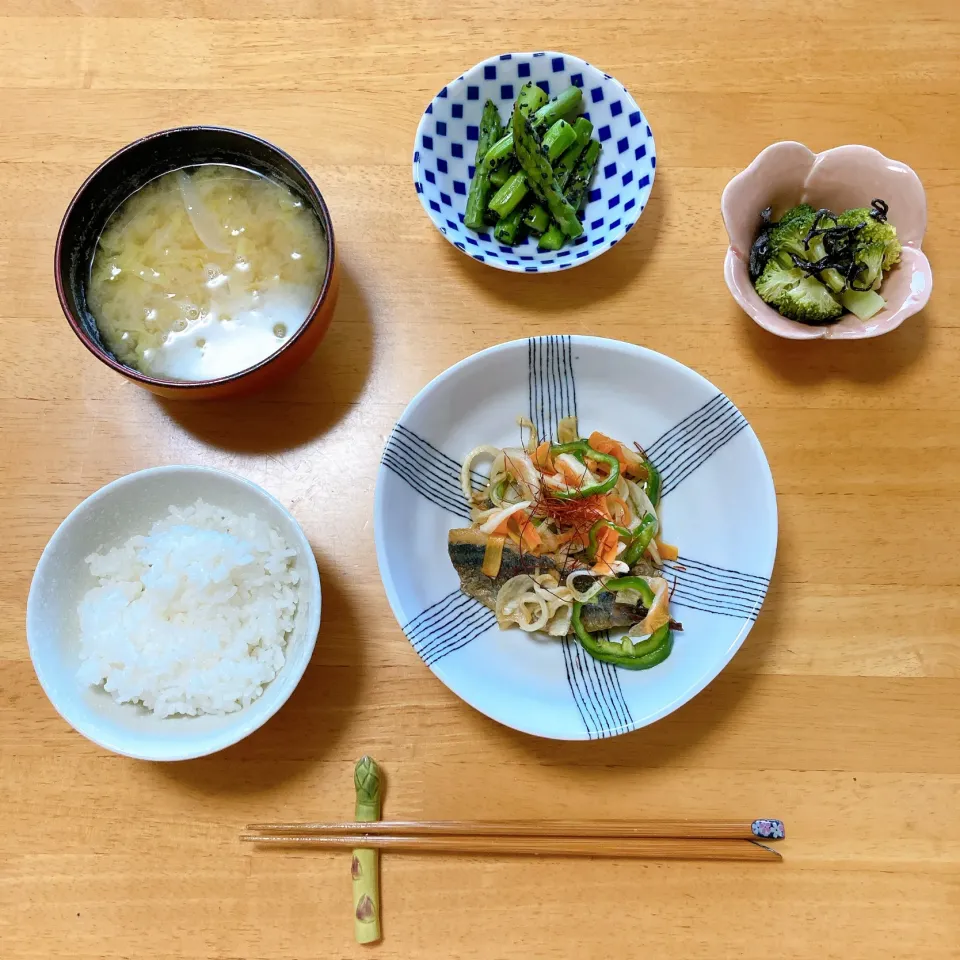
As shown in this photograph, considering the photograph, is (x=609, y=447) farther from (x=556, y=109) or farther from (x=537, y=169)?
(x=556, y=109)

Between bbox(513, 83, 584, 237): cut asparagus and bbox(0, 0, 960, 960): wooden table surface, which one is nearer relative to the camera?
bbox(0, 0, 960, 960): wooden table surface

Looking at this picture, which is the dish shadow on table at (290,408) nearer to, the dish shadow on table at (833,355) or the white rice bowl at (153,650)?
the white rice bowl at (153,650)

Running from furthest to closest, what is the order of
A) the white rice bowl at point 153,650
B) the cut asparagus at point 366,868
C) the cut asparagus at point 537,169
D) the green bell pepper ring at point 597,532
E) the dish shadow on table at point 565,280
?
the dish shadow on table at point 565,280 < the cut asparagus at point 537,169 < the green bell pepper ring at point 597,532 < the cut asparagus at point 366,868 < the white rice bowl at point 153,650

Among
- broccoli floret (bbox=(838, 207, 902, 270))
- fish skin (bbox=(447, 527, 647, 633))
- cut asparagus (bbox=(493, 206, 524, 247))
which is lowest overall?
fish skin (bbox=(447, 527, 647, 633))

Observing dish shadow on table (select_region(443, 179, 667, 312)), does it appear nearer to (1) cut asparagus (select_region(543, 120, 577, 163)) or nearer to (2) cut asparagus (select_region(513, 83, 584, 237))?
(2) cut asparagus (select_region(513, 83, 584, 237))

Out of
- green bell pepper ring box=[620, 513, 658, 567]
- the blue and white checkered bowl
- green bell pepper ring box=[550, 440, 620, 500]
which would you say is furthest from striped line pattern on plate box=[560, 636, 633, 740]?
the blue and white checkered bowl

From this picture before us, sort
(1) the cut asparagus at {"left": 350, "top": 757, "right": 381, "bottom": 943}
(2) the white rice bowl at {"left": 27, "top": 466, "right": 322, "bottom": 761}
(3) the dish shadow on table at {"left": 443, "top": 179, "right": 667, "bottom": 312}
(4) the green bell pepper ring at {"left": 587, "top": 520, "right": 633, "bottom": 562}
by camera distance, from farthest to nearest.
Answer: (3) the dish shadow on table at {"left": 443, "top": 179, "right": 667, "bottom": 312}, (4) the green bell pepper ring at {"left": 587, "top": 520, "right": 633, "bottom": 562}, (1) the cut asparagus at {"left": 350, "top": 757, "right": 381, "bottom": 943}, (2) the white rice bowl at {"left": 27, "top": 466, "right": 322, "bottom": 761}

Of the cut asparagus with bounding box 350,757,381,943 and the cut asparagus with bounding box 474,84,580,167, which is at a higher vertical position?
the cut asparagus with bounding box 474,84,580,167

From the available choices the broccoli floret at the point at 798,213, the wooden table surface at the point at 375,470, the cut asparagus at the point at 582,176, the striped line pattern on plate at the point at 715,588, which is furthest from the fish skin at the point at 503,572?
the broccoli floret at the point at 798,213
